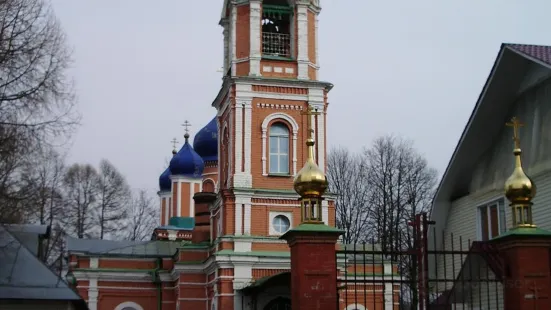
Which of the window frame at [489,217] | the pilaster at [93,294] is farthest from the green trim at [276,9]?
the window frame at [489,217]

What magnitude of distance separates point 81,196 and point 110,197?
5.55ft

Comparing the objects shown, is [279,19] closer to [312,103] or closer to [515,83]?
[312,103]

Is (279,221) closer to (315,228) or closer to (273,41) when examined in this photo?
(273,41)

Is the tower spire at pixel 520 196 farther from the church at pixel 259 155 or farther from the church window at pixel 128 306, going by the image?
the church window at pixel 128 306

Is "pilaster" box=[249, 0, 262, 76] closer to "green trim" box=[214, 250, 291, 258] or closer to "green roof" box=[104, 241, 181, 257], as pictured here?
"green trim" box=[214, 250, 291, 258]

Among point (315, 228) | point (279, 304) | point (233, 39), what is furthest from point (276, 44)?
point (315, 228)

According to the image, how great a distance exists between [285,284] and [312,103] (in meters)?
5.94

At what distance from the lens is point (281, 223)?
26.4 meters

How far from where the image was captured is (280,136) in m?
26.9

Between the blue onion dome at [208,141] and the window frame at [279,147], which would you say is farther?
the blue onion dome at [208,141]

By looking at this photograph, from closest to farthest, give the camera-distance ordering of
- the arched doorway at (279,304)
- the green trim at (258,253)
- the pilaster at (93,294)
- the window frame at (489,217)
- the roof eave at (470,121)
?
the roof eave at (470,121) < the window frame at (489,217) < the green trim at (258,253) < the arched doorway at (279,304) < the pilaster at (93,294)

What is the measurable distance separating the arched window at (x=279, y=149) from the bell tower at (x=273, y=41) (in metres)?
1.75

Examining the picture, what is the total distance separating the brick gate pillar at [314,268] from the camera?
1036cm

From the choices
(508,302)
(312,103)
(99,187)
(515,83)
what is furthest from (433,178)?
(508,302)
